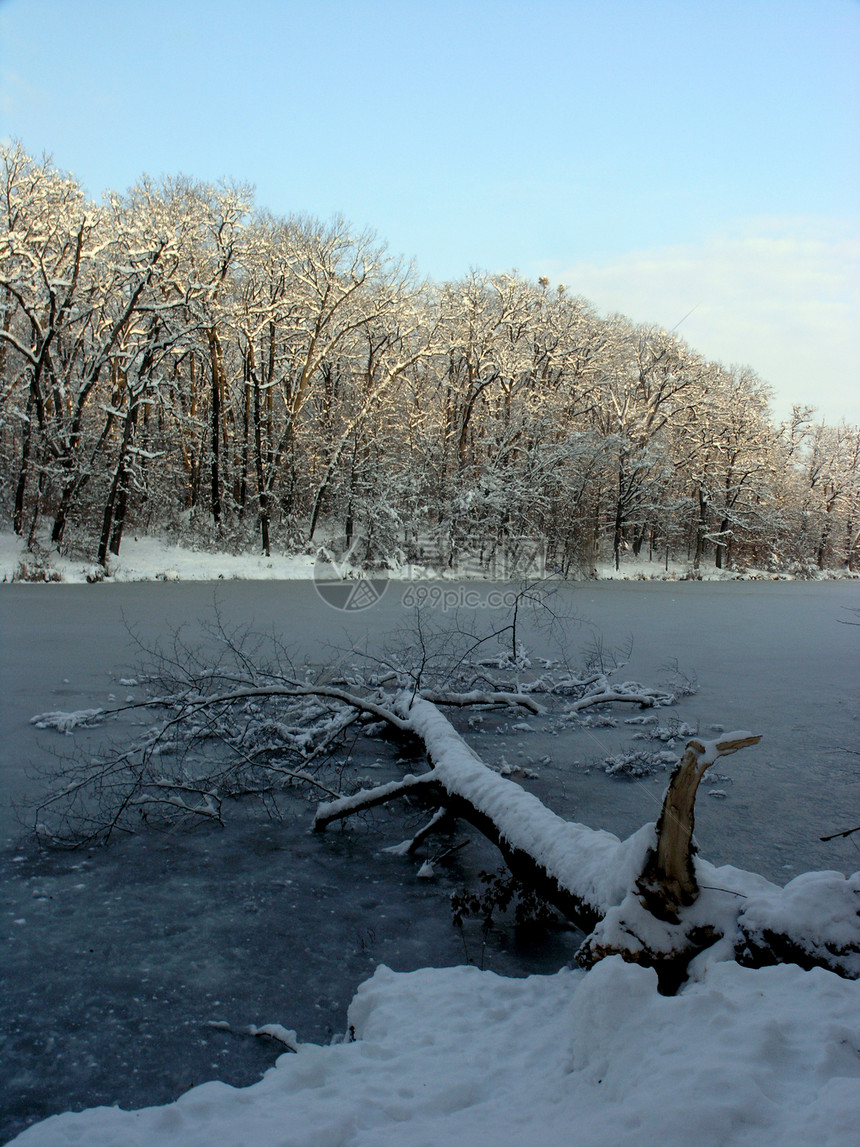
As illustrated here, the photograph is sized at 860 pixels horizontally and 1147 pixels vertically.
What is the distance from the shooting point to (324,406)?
96.1 ft

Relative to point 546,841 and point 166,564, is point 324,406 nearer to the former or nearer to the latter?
point 166,564

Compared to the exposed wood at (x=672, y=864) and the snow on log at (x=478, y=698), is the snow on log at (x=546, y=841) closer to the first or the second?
the exposed wood at (x=672, y=864)

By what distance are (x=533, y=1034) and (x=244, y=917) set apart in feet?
6.42

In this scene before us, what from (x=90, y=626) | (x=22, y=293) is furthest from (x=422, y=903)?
(x=22, y=293)

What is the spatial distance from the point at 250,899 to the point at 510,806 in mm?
1612

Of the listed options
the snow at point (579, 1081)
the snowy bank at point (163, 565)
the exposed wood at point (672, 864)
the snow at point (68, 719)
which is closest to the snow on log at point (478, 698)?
the snow at point (68, 719)

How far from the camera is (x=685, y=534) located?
37.2m

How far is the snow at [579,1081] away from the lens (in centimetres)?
198

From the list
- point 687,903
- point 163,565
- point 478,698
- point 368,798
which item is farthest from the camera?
point 163,565

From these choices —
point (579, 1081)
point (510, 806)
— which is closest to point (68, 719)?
point (510, 806)

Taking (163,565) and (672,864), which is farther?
(163,565)

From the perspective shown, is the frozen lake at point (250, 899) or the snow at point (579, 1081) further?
the frozen lake at point (250, 899)

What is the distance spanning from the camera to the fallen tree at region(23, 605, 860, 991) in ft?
9.86

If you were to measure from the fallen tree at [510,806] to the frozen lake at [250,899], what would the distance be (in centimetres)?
34
